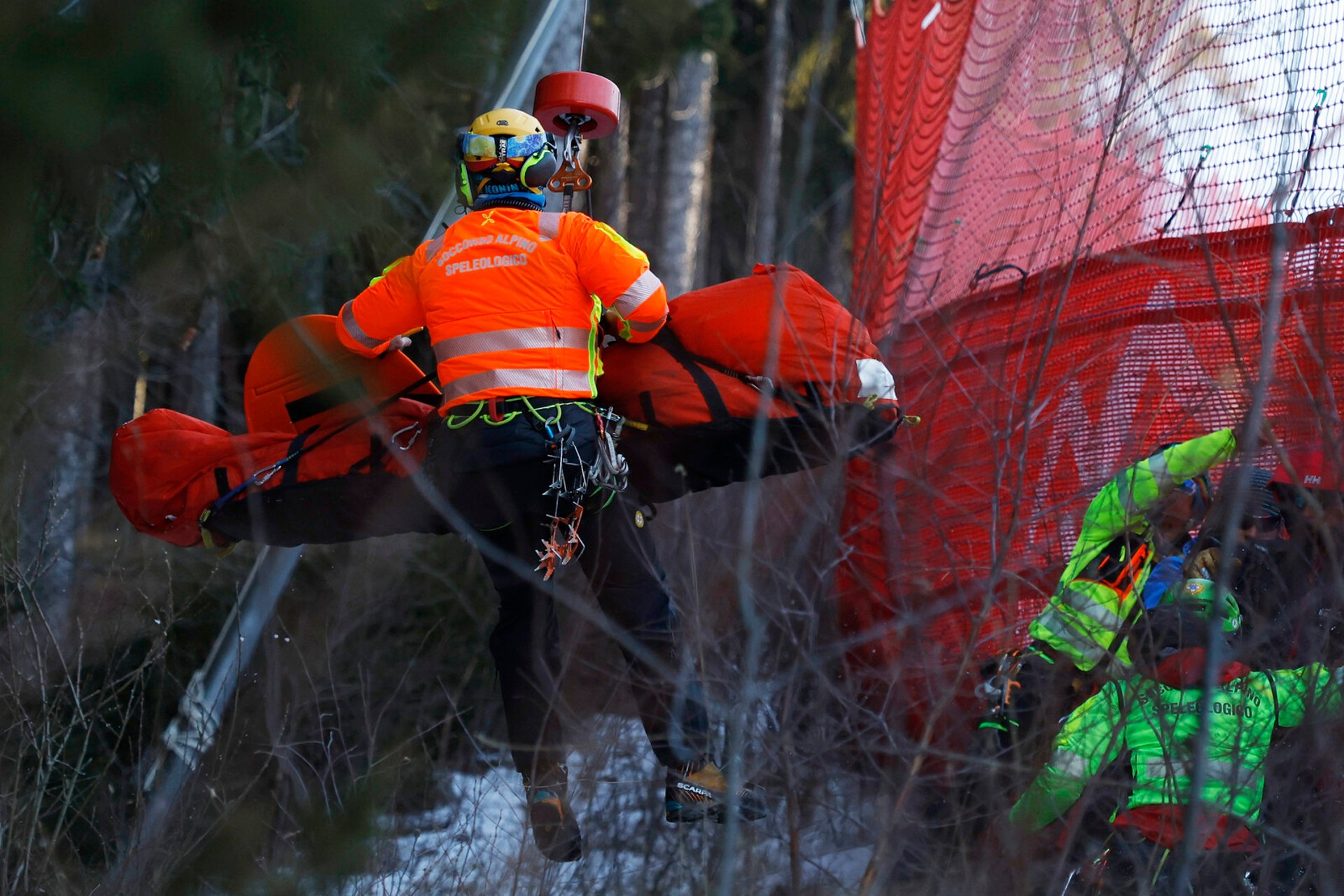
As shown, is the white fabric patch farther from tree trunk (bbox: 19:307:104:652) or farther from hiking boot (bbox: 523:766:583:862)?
tree trunk (bbox: 19:307:104:652)

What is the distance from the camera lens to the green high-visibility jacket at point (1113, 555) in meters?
2.86

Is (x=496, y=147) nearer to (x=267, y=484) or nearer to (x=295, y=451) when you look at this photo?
(x=295, y=451)

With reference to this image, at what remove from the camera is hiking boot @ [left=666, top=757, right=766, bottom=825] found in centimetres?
309

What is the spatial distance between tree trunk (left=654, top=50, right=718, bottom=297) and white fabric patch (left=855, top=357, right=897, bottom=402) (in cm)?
609

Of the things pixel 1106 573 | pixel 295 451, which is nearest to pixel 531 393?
pixel 295 451

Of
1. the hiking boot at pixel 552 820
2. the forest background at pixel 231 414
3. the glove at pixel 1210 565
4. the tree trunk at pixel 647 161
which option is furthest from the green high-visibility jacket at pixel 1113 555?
the tree trunk at pixel 647 161

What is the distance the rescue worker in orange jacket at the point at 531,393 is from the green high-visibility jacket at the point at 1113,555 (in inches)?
37.4

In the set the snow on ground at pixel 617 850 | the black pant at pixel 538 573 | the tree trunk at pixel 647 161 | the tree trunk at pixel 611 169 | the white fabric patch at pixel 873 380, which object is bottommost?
the tree trunk at pixel 647 161

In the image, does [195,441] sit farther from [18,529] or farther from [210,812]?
[210,812]

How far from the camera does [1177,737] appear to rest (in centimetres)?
274

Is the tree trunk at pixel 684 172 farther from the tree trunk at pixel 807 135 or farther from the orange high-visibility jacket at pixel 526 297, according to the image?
the tree trunk at pixel 807 135

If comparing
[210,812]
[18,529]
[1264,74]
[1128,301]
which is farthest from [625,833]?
[1264,74]

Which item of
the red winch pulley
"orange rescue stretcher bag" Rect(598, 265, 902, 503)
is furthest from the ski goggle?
"orange rescue stretcher bag" Rect(598, 265, 902, 503)

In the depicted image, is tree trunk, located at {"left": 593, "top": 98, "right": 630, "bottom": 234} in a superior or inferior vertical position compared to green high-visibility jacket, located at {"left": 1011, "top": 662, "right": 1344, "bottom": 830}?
inferior
